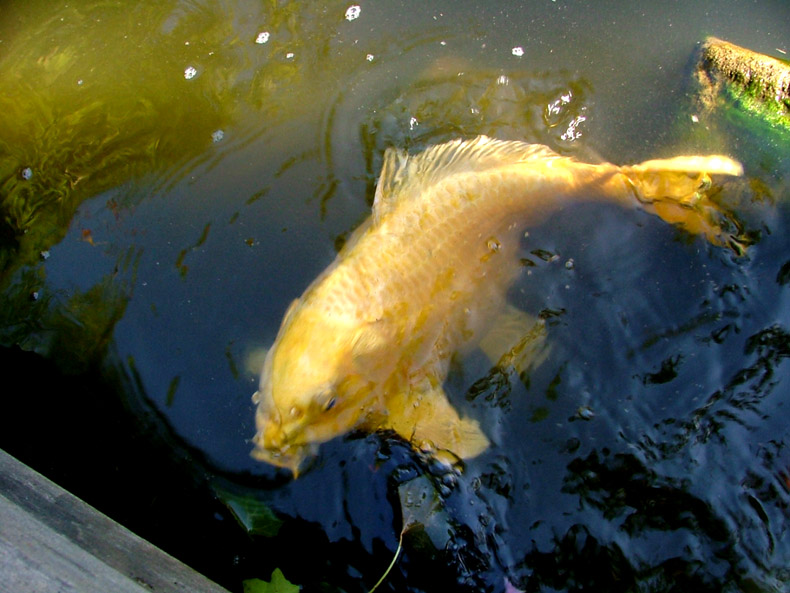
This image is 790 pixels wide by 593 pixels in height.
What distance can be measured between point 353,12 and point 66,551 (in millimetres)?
3596

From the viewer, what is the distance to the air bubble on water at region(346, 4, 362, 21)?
13.4 ft

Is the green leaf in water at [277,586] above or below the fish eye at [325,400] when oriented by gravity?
below

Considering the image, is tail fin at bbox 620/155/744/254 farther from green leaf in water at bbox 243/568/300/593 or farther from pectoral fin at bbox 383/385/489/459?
green leaf in water at bbox 243/568/300/593

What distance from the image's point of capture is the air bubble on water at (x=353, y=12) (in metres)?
4.07

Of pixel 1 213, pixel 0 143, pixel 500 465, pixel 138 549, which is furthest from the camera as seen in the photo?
pixel 0 143

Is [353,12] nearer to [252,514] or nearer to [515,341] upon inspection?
[515,341]

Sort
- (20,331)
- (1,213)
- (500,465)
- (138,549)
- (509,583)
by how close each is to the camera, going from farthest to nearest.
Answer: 1. (1,213)
2. (20,331)
3. (500,465)
4. (509,583)
5. (138,549)

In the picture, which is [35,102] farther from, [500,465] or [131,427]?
[500,465]

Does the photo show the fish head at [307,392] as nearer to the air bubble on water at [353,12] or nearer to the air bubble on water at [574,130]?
the air bubble on water at [574,130]

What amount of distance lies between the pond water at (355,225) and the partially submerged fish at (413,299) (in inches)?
5.4

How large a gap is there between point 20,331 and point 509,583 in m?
2.82

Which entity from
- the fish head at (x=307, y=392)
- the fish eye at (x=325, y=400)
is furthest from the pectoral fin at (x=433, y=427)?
the fish eye at (x=325, y=400)

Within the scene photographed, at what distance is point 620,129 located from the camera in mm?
3672

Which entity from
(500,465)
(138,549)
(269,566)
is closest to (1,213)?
(138,549)
